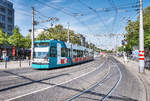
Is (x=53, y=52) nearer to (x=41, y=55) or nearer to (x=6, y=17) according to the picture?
(x=41, y=55)

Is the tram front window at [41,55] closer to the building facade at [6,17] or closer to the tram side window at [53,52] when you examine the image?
the tram side window at [53,52]

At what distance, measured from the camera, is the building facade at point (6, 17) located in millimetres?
46725

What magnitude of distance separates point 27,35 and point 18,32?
1280 cm

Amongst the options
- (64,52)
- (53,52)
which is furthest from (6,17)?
(53,52)

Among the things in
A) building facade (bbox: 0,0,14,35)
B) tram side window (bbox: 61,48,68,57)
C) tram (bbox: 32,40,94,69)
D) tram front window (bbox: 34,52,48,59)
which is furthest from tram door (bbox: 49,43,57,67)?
building facade (bbox: 0,0,14,35)

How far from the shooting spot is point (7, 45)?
114 ft

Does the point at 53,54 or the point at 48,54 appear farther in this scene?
the point at 53,54

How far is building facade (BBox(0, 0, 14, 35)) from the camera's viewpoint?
153 ft

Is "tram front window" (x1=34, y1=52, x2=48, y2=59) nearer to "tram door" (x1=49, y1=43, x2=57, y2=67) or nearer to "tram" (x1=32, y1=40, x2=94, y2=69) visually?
"tram" (x1=32, y1=40, x2=94, y2=69)

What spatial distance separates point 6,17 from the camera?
48.5 metres

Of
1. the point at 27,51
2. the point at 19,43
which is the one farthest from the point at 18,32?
the point at 27,51

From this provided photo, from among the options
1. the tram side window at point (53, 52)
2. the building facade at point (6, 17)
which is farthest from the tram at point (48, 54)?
the building facade at point (6, 17)

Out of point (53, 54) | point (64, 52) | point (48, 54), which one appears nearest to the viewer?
point (48, 54)

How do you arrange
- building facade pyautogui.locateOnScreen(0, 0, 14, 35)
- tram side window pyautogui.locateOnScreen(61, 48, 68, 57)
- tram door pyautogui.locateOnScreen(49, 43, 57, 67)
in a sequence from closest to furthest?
tram door pyautogui.locateOnScreen(49, 43, 57, 67)
tram side window pyautogui.locateOnScreen(61, 48, 68, 57)
building facade pyautogui.locateOnScreen(0, 0, 14, 35)
